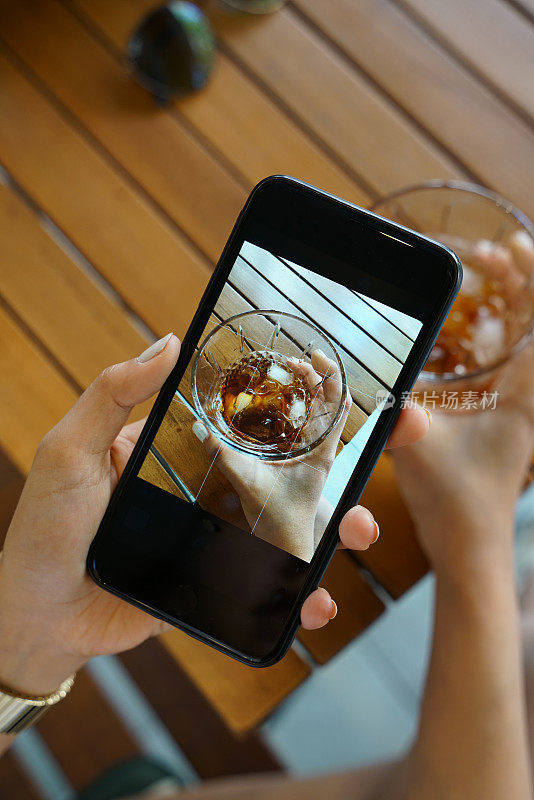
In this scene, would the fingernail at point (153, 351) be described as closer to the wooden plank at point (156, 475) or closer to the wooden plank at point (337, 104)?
the wooden plank at point (156, 475)

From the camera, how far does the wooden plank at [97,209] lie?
0.43 metres

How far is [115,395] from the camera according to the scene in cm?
31

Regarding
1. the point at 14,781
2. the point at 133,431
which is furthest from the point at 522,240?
the point at 14,781

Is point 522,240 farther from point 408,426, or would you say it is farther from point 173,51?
point 173,51

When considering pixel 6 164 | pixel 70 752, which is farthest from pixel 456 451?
pixel 70 752

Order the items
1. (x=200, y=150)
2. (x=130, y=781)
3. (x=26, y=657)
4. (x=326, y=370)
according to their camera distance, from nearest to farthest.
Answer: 1. (x=326, y=370)
2. (x=26, y=657)
3. (x=200, y=150)
4. (x=130, y=781)

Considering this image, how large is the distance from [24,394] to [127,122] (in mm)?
204

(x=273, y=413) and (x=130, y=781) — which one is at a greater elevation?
(x=273, y=413)

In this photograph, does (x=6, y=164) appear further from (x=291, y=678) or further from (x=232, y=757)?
(x=232, y=757)

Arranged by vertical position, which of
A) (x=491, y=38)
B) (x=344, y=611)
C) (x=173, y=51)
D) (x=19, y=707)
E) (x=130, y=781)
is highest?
(x=491, y=38)

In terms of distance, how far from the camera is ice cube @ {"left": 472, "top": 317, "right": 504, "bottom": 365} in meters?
0.40

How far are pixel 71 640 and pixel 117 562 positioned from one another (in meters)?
0.09

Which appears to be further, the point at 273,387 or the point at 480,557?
the point at 480,557

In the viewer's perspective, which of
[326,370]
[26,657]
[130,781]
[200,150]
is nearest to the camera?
[326,370]
